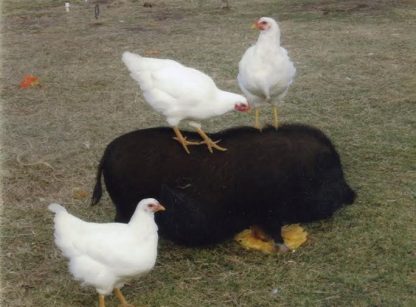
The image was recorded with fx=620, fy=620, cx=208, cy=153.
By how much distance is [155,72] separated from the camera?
161 inches

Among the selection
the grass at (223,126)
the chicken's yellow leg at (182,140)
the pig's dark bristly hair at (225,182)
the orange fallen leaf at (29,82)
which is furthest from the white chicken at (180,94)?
the orange fallen leaf at (29,82)

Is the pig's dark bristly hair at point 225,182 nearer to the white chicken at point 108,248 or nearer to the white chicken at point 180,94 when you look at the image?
the white chicken at point 180,94

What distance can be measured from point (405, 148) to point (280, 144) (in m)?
1.99

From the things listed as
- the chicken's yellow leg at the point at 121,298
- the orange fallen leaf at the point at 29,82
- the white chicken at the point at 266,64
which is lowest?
the orange fallen leaf at the point at 29,82

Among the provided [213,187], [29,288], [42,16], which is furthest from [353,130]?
[42,16]

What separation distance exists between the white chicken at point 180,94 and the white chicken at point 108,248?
897 mm

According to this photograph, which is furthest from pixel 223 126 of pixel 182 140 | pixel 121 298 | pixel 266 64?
pixel 121 298

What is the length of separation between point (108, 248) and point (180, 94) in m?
1.20

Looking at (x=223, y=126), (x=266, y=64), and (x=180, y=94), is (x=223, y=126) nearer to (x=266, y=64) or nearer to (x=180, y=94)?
(x=266, y=64)

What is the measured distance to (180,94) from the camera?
3971 mm

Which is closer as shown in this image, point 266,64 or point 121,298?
point 121,298

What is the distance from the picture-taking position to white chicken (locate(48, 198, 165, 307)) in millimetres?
Answer: 3201

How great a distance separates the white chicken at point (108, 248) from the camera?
3.20m

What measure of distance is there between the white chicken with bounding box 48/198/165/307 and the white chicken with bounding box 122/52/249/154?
35.3 inches
